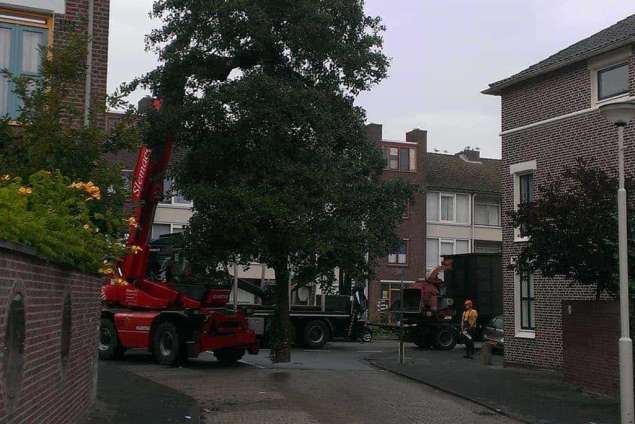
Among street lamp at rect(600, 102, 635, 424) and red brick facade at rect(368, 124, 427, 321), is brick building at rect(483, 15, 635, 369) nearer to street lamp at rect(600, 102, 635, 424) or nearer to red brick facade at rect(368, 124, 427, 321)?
street lamp at rect(600, 102, 635, 424)

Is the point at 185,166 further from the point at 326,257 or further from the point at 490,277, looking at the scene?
the point at 490,277

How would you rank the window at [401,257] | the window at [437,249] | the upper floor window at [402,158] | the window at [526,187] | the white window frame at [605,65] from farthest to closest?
the window at [437,249], the upper floor window at [402,158], the window at [401,257], the window at [526,187], the white window frame at [605,65]

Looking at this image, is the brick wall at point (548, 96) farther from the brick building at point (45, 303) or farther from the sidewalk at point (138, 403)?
the sidewalk at point (138, 403)

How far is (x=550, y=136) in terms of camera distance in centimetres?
2223

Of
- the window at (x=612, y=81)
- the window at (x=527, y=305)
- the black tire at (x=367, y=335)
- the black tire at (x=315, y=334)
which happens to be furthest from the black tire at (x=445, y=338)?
the window at (x=612, y=81)

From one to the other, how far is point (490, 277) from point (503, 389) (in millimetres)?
16879

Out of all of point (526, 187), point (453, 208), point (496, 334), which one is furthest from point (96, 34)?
point (453, 208)

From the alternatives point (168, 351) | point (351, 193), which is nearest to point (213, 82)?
point (351, 193)

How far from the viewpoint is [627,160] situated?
778 inches

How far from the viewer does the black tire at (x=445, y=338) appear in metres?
31.4

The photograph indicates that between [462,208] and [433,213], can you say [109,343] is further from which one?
[462,208]

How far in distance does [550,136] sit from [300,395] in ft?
33.0

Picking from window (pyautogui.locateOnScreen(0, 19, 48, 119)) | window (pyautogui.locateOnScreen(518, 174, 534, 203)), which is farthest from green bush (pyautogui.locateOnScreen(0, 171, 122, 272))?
window (pyautogui.locateOnScreen(518, 174, 534, 203))

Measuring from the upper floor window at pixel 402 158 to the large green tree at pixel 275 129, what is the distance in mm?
30891
